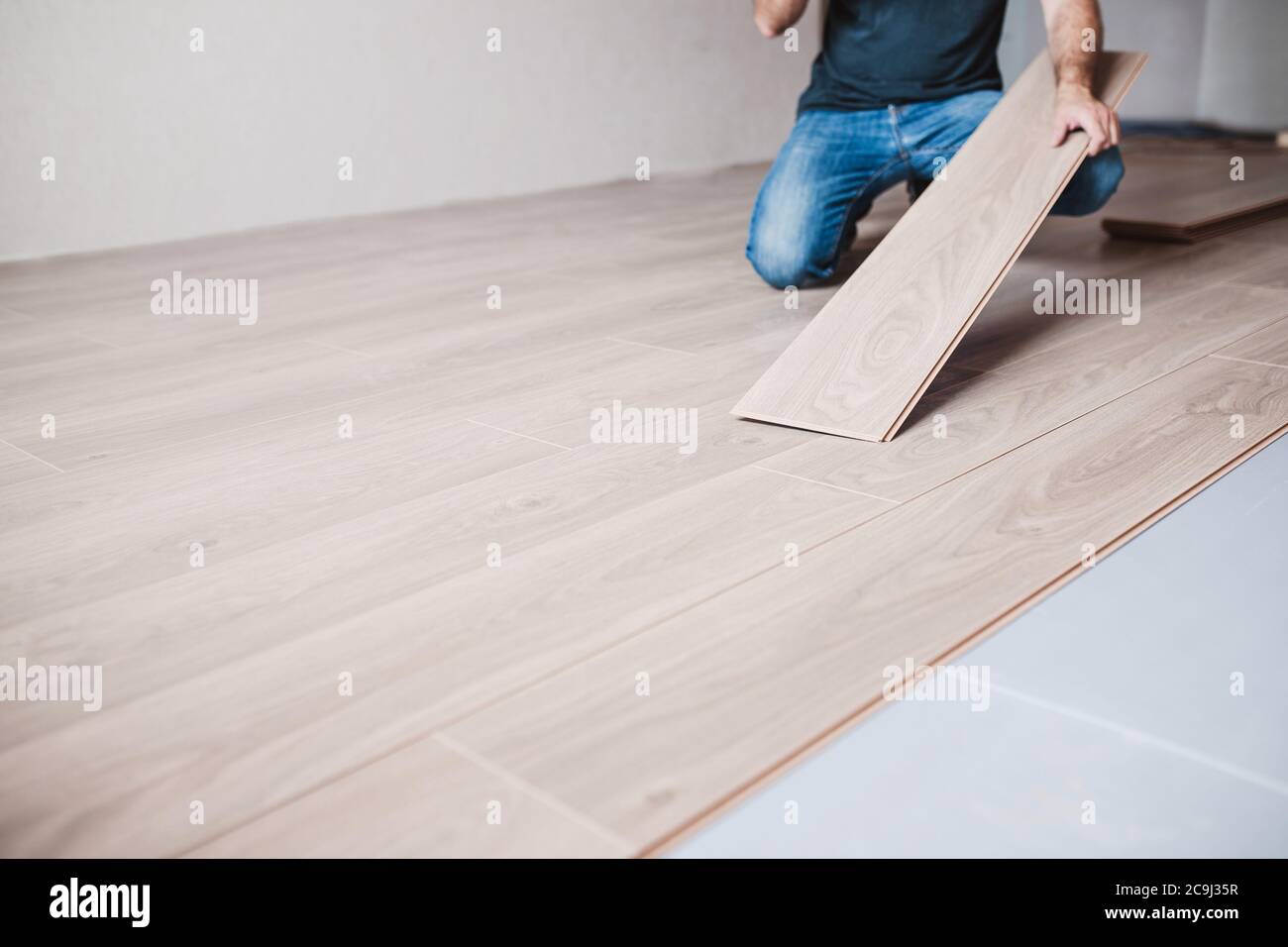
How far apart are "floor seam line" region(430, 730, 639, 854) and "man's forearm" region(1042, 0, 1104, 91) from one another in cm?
181

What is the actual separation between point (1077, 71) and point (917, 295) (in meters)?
0.72

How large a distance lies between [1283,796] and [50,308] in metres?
2.49

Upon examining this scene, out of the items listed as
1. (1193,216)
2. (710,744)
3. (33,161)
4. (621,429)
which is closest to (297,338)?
(621,429)

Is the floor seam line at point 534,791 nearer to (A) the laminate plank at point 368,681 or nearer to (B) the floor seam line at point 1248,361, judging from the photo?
(A) the laminate plank at point 368,681

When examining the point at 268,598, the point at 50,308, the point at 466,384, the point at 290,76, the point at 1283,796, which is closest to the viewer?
the point at 1283,796

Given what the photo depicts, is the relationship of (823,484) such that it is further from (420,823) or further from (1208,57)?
(1208,57)

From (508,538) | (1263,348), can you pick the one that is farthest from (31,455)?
(1263,348)

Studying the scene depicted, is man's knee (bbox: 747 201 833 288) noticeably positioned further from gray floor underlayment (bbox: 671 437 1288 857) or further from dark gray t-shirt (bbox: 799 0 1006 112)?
gray floor underlayment (bbox: 671 437 1288 857)

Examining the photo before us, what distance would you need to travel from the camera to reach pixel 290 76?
3.51 meters

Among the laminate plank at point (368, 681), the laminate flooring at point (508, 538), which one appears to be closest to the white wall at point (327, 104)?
the laminate flooring at point (508, 538)

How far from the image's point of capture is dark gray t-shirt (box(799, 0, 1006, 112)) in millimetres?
2631

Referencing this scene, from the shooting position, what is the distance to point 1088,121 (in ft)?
6.81

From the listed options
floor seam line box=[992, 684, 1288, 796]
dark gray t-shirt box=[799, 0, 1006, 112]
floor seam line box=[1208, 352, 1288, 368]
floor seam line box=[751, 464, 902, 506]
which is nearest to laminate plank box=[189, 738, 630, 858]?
floor seam line box=[992, 684, 1288, 796]

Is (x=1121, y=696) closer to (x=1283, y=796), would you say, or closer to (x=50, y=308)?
(x=1283, y=796)
